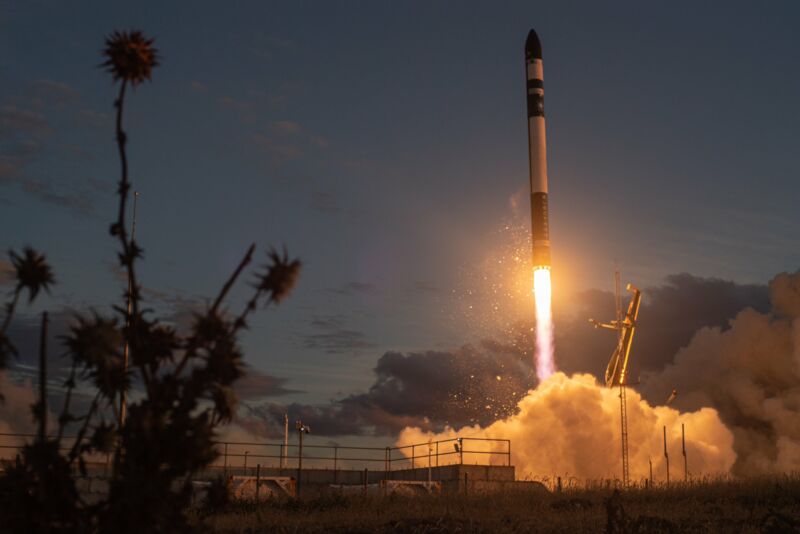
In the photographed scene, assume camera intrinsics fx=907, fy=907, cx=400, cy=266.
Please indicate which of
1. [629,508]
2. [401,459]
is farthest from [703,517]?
[401,459]

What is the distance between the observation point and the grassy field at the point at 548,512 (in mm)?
25688

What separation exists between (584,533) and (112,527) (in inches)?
719

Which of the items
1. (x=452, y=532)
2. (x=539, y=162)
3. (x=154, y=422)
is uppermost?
(x=539, y=162)

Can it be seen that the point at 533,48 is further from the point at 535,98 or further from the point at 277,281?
the point at 277,281

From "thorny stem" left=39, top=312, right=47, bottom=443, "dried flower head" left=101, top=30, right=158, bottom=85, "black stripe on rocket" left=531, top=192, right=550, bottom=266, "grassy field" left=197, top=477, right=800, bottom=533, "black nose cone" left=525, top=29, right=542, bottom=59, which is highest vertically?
"black nose cone" left=525, top=29, right=542, bottom=59

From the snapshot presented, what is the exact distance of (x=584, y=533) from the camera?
990 inches

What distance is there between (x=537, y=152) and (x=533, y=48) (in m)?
9.66

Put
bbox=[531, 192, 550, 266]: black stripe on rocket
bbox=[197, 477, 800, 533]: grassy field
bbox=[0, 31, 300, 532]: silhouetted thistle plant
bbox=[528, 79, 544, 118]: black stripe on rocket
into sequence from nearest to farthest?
bbox=[0, 31, 300, 532]: silhouetted thistle plant → bbox=[197, 477, 800, 533]: grassy field → bbox=[531, 192, 550, 266]: black stripe on rocket → bbox=[528, 79, 544, 118]: black stripe on rocket

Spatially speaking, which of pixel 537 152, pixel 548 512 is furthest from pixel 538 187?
pixel 548 512

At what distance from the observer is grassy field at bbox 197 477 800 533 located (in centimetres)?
2569

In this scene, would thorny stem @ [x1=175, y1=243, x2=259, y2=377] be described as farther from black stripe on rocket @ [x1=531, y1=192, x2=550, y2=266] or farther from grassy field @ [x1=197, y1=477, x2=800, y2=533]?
black stripe on rocket @ [x1=531, y1=192, x2=550, y2=266]

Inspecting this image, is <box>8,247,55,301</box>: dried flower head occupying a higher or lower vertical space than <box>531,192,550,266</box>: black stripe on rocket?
lower

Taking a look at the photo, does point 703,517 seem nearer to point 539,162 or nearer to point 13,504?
point 13,504

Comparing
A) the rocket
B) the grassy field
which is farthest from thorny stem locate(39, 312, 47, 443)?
the rocket
